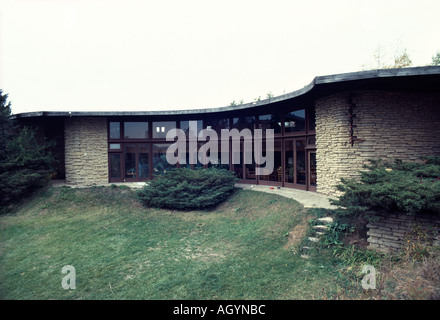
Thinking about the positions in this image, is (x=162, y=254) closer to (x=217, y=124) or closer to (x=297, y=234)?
(x=297, y=234)

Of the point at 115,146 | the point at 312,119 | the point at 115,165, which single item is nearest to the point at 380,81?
the point at 312,119

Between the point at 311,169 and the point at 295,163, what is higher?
the point at 295,163

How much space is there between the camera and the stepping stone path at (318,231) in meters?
5.33

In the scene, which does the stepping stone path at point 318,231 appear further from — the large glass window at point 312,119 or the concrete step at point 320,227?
the large glass window at point 312,119

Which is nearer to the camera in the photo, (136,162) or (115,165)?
(115,165)

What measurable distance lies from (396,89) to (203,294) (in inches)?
318

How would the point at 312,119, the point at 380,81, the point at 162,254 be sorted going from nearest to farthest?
the point at 162,254, the point at 380,81, the point at 312,119

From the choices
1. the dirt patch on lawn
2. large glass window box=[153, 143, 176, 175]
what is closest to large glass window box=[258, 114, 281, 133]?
large glass window box=[153, 143, 176, 175]

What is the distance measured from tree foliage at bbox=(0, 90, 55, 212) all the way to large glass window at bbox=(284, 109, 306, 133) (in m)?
11.6

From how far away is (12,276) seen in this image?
470 cm

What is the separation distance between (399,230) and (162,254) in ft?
16.8

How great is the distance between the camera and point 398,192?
4.34m

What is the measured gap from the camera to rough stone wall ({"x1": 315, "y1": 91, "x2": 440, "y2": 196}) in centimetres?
747

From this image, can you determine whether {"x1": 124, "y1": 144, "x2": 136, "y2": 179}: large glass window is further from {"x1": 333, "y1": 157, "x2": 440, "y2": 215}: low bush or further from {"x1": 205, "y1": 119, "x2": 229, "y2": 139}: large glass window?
{"x1": 333, "y1": 157, "x2": 440, "y2": 215}: low bush
